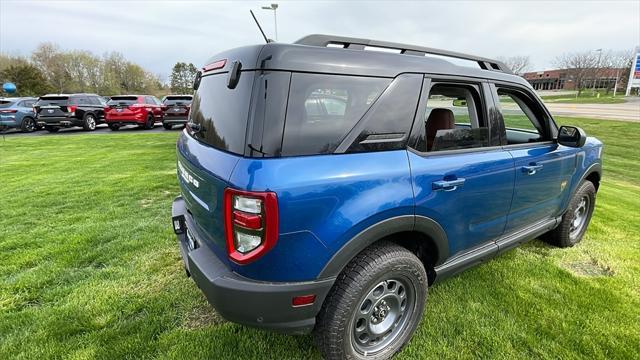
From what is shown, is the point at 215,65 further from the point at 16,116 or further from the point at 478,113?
the point at 16,116

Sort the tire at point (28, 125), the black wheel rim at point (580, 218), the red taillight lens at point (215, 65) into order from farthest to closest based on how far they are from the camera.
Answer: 1. the tire at point (28, 125)
2. the black wheel rim at point (580, 218)
3. the red taillight lens at point (215, 65)

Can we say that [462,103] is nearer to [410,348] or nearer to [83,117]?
[410,348]

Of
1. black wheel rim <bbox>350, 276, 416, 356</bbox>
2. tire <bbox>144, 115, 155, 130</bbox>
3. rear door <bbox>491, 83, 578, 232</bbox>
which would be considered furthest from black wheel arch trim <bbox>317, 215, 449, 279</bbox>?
tire <bbox>144, 115, 155, 130</bbox>

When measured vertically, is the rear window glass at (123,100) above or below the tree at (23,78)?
below

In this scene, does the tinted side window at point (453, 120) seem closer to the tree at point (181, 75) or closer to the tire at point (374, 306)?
the tire at point (374, 306)

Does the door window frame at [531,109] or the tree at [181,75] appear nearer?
the door window frame at [531,109]

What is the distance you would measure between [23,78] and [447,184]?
2153 inches

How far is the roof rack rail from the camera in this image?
204 cm

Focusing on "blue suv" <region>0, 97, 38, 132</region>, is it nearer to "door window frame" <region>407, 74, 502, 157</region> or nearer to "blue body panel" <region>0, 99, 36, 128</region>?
"blue body panel" <region>0, 99, 36, 128</region>

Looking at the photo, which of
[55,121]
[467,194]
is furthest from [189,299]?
[55,121]

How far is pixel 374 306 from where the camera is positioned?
218cm

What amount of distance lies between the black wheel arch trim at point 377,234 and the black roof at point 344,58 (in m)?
0.87

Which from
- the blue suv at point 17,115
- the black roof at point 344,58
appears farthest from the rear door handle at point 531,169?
the blue suv at point 17,115

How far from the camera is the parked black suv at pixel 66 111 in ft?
49.4
